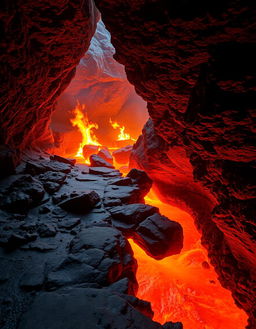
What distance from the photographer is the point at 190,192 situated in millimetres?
7461

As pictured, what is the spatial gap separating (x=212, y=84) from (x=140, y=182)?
15.2 ft

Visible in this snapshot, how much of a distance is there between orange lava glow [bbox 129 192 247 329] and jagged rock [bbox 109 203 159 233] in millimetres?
4949

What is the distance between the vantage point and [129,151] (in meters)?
16.7

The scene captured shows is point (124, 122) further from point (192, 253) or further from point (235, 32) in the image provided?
point (235, 32)

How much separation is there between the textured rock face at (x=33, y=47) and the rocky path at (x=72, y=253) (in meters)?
2.29

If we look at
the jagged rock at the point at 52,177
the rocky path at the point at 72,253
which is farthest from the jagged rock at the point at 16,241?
the jagged rock at the point at 52,177

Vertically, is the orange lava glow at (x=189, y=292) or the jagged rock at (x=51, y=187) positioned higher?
the jagged rock at (x=51, y=187)

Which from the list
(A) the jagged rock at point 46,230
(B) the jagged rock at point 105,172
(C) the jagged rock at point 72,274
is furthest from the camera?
(B) the jagged rock at point 105,172

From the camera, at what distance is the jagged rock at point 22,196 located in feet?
14.1

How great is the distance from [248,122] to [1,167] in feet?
20.2

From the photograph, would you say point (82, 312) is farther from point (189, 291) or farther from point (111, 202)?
point (189, 291)

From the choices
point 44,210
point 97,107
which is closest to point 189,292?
point 44,210

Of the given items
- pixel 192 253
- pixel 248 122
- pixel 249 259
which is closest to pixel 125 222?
pixel 249 259

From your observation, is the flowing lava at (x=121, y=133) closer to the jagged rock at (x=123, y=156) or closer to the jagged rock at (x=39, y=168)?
the jagged rock at (x=123, y=156)
